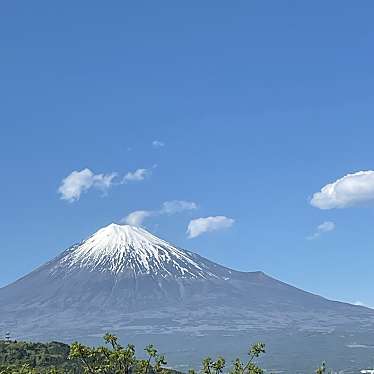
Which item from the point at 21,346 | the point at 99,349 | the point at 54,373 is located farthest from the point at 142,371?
the point at 21,346

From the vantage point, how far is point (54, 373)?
23453 millimetres

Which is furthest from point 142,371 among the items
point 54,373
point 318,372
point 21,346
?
point 21,346

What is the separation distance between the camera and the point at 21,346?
108750mm

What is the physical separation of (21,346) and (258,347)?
291 ft

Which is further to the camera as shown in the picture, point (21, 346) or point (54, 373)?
point (21, 346)

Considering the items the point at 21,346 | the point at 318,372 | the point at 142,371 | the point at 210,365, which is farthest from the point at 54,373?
the point at 21,346

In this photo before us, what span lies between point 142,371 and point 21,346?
8736cm

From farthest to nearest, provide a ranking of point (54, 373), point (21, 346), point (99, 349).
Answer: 1. point (21, 346)
2. point (99, 349)
3. point (54, 373)

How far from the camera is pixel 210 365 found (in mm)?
25922

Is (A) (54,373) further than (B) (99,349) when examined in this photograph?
No

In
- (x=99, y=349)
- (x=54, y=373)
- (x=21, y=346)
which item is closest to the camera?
(x=54, y=373)

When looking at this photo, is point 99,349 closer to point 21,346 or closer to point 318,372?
point 318,372

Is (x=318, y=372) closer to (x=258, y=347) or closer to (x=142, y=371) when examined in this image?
(x=258, y=347)

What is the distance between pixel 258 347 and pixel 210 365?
1.78m
